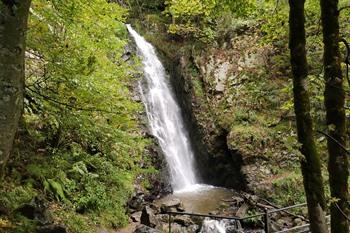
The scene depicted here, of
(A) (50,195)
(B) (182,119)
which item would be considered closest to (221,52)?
(B) (182,119)

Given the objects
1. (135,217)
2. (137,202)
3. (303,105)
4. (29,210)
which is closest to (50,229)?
(29,210)

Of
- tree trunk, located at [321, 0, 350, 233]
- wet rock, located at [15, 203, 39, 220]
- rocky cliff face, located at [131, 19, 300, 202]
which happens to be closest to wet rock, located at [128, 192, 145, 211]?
rocky cliff face, located at [131, 19, 300, 202]

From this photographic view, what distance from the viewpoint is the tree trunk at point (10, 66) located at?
8.12 feet

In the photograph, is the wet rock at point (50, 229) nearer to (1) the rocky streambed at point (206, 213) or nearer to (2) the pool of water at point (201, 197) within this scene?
(1) the rocky streambed at point (206, 213)

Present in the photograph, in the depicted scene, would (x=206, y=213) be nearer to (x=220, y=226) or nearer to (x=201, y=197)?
(x=220, y=226)

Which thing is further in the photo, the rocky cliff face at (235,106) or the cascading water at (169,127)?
the cascading water at (169,127)

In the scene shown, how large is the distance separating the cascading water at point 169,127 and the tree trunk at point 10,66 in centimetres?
1262

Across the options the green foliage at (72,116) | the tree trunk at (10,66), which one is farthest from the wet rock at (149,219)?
the tree trunk at (10,66)

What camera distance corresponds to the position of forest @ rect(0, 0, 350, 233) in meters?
3.56

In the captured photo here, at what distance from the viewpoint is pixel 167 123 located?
706 inches

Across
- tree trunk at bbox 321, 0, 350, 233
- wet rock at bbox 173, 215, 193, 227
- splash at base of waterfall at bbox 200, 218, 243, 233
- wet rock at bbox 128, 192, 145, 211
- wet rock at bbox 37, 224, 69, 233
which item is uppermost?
tree trunk at bbox 321, 0, 350, 233

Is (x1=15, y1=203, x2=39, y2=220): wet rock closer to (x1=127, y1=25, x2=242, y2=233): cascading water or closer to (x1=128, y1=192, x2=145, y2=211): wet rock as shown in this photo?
(x1=128, y1=192, x2=145, y2=211): wet rock

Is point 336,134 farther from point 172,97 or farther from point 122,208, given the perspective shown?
point 172,97

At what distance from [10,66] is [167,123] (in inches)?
608
